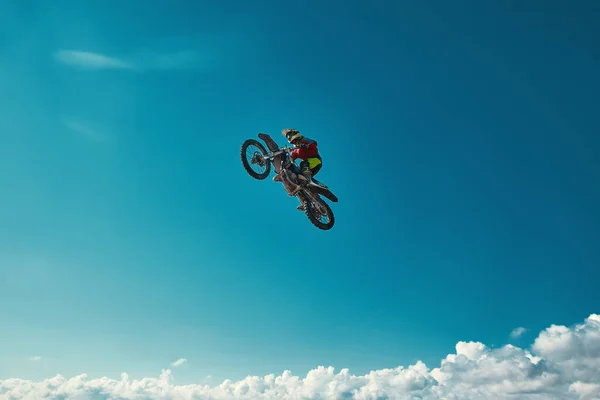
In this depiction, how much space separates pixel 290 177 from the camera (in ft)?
74.7

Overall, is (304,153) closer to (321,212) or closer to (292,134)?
(292,134)

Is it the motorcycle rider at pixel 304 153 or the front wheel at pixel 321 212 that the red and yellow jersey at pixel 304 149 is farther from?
the front wheel at pixel 321 212

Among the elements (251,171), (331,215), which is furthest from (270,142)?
(331,215)

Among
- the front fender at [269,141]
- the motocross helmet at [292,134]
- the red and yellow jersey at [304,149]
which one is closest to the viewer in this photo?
the motocross helmet at [292,134]

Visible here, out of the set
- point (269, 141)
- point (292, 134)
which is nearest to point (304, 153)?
point (292, 134)

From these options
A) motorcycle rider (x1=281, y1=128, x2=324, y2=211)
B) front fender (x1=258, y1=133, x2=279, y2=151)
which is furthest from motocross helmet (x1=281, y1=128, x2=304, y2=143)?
front fender (x1=258, y1=133, x2=279, y2=151)

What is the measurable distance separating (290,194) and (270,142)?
3.25 metres

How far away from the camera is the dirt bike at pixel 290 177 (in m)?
22.9

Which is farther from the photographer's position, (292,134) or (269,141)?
(269,141)

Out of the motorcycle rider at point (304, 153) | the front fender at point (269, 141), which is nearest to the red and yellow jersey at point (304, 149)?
the motorcycle rider at point (304, 153)

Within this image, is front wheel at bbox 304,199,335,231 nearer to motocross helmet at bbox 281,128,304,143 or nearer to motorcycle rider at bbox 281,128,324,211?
motorcycle rider at bbox 281,128,324,211

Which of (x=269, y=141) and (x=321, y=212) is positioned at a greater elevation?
(x=269, y=141)

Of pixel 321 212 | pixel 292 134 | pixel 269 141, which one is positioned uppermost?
pixel 269 141

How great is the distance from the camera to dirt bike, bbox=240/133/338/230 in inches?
901
